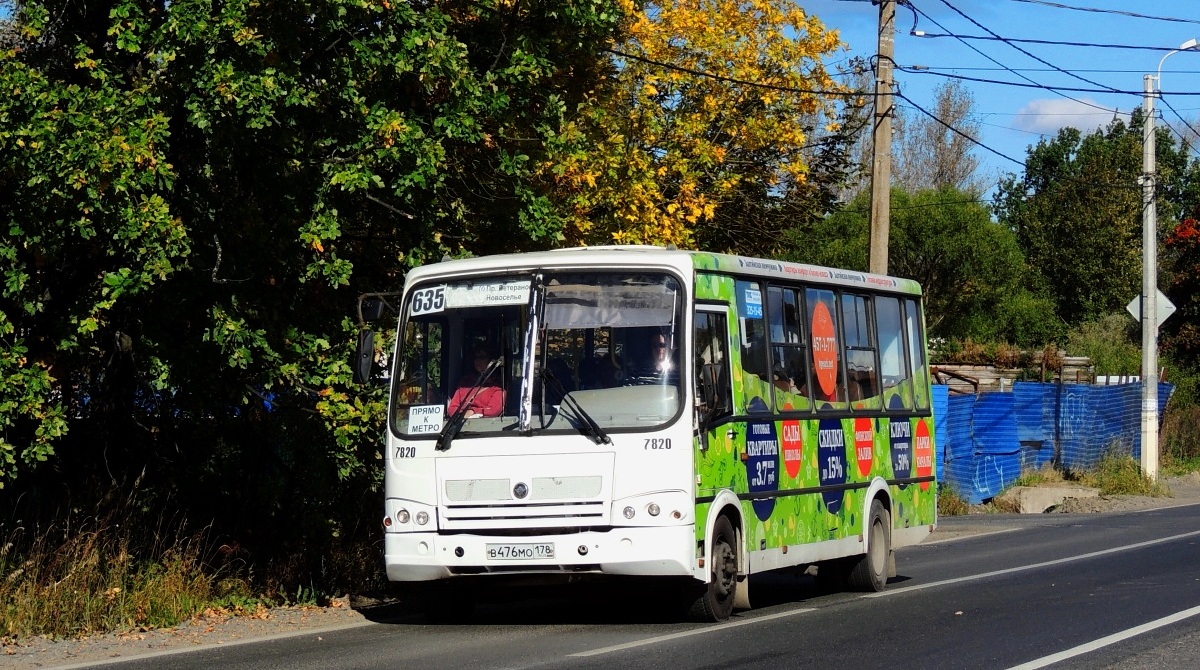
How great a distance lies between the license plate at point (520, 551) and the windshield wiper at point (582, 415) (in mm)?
841

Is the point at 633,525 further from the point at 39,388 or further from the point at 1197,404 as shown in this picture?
the point at 1197,404

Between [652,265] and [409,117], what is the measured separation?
2783mm

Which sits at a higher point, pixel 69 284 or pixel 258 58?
pixel 258 58

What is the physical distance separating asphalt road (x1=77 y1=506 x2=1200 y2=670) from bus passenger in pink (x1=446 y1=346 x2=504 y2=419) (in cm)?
167

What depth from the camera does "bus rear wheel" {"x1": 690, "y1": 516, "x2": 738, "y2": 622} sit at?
1214 cm

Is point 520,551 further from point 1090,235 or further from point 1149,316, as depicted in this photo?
point 1090,235

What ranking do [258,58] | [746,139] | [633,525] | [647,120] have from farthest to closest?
[746,139], [647,120], [258,58], [633,525]

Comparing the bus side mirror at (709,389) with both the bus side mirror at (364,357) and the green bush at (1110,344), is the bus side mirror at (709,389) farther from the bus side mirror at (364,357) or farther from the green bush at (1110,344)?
the green bush at (1110,344)

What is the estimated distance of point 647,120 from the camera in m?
21.2

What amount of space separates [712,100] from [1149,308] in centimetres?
1428

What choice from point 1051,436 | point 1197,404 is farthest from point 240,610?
point 1197,404

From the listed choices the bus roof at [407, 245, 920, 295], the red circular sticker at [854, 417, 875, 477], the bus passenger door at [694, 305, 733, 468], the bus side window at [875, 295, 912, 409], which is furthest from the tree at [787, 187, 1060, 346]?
the bus passenger door at [694, 305, 733, 468]

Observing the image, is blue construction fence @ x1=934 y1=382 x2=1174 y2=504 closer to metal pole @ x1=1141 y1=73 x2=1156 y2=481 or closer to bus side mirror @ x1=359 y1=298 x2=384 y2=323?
metal pole @ x1=1141 y1=73 x2=1156 y2=481

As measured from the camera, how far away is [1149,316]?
111ft
